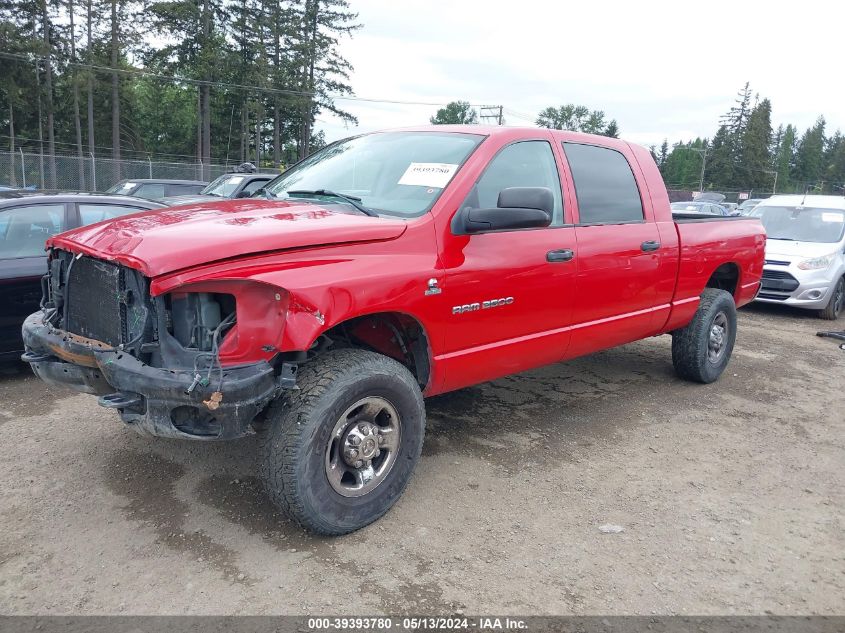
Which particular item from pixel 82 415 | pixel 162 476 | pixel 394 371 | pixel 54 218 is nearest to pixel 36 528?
pixel 162 476

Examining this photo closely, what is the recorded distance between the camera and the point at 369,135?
14.4 ft

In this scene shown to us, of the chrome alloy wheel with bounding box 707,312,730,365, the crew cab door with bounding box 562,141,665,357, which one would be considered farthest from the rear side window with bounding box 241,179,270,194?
the chrome alloy wheel with bounding box 707,312,730,365

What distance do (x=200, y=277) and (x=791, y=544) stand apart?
3093 mm

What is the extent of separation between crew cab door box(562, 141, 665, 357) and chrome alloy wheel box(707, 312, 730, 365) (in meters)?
1.13

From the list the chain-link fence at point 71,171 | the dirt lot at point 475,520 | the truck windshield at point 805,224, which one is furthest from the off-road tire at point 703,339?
the chain-link fence at point 71,171

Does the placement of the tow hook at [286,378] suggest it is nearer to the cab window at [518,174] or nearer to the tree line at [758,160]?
the cab window at [518,174]

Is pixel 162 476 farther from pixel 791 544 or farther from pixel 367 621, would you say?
pixel 791 544

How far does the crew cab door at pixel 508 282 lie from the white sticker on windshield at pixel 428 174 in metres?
0.16

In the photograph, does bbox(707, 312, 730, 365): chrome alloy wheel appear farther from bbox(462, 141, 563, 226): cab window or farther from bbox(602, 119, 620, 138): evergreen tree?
bbox(602, 119, 620, 138): evergreen tree

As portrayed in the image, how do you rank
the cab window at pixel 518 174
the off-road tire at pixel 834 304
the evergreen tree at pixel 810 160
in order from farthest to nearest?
1. the evergreen tree at pixel 810 160
2. the off-road tire at pixel 834 304
3. the cab window at pixel 518 174

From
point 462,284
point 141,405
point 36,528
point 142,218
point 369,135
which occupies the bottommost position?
point 36,528

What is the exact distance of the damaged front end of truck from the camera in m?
2.69

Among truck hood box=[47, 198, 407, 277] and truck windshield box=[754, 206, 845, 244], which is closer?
truck hood box=[47, 198, 407, 277]

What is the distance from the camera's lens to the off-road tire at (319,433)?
2900 millimetres
